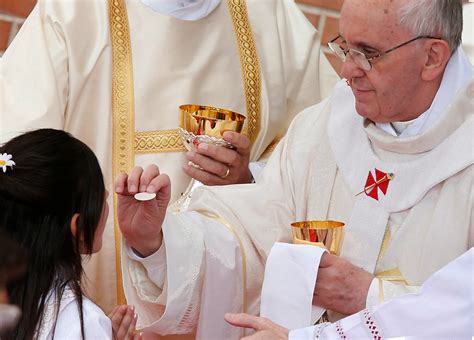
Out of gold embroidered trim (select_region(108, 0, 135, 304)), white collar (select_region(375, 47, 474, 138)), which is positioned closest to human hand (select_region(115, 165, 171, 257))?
gold embroidered trim (select_region(108, 0, 135, 304))

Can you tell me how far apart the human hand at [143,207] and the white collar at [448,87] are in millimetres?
658

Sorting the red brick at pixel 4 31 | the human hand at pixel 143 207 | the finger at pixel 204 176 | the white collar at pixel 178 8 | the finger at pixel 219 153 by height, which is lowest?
the human hand at pixel 143 207

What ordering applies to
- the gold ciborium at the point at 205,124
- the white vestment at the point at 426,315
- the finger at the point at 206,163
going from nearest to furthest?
1. the white vestment at the point at 426,315
2. the gold ciborium at the point at 205,124
3. the finger at the point at 206,163

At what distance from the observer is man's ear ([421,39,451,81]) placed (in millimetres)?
3080

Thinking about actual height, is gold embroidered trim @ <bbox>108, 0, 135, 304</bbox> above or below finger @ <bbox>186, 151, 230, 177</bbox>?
above

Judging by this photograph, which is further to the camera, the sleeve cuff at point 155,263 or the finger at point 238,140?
the finger at point 238,140

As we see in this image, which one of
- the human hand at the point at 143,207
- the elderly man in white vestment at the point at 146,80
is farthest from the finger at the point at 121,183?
the elderly man in white vestment at the point at 146,80

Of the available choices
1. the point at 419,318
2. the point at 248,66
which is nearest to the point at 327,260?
the point at 419,318

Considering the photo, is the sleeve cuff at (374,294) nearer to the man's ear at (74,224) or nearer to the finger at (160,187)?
the finger at (160,187)

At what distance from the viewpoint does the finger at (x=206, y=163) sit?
363cm

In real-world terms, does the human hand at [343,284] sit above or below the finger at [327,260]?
below

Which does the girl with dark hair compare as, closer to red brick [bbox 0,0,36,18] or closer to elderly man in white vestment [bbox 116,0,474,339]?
elderly man in white vestment [bbox 116,0,474,339]

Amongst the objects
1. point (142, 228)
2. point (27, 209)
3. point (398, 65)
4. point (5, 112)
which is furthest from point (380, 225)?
point (5, 112)

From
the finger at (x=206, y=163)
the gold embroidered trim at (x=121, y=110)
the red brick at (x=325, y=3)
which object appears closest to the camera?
the finger at (x=206, y=163)
